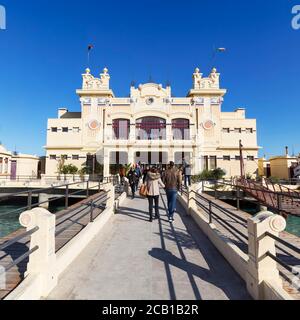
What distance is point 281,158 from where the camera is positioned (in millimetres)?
35469

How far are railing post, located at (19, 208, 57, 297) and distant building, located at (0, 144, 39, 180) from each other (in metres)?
34.3

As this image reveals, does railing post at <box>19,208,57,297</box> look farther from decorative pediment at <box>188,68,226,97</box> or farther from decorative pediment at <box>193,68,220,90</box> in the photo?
decorative pediment at <box>193,68,220,90</box>

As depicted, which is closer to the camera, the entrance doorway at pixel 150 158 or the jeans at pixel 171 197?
the jeans at pixel 171 197

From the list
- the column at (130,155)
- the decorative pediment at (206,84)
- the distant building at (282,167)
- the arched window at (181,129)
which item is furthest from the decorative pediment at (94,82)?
the distant building at (282,167)

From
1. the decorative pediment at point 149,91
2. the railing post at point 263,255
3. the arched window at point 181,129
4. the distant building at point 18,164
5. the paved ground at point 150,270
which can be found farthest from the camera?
the distant building at point 18,164

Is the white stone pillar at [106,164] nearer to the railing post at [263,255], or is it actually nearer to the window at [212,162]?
the window at [212,162]

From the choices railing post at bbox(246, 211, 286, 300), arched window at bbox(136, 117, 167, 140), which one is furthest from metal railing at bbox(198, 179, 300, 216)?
arched window at bbox(136, 117, 167, 140)

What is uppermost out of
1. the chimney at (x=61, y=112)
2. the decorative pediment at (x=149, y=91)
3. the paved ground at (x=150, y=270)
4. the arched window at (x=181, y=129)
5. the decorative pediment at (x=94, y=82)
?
the decorative pediment at (x=94, y=82)

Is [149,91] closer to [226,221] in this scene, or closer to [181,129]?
[181,129]

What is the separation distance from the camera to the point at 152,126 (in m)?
32.2

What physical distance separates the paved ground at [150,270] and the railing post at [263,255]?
27 centimetres

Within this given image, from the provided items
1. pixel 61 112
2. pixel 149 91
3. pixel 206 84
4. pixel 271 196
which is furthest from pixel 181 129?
pixel 61 112

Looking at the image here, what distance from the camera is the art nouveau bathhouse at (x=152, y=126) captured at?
31.8m
